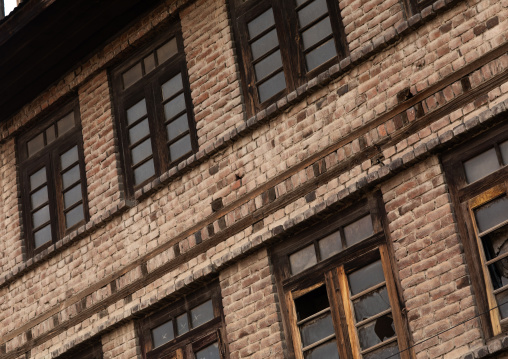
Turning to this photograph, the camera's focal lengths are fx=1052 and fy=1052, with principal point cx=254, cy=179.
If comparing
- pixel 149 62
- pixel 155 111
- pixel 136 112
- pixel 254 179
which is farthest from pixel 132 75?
pixel 254 179

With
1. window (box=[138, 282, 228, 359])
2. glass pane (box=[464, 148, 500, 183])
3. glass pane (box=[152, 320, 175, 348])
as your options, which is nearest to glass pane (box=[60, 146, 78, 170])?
window (box=[138, 282, 228, 359])

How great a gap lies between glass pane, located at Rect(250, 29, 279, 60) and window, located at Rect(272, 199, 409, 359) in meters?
2.24

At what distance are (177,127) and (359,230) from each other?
3.10 meters

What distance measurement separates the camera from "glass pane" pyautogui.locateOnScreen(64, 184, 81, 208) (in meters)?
13.0

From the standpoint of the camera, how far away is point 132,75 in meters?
12.7

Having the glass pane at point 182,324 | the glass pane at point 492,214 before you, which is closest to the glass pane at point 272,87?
the glass pane at point 182,324

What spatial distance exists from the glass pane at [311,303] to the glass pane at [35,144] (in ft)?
16.9

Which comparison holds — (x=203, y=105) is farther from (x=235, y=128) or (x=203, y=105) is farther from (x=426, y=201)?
(x=426, y=201)

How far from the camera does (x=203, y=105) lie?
11.6m

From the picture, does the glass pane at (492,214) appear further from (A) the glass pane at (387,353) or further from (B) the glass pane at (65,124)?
(B) the glass pane at (65,124)

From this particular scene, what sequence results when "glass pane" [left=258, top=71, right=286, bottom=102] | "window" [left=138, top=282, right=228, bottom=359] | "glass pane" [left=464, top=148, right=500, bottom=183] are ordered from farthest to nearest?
1. "glass pane" [left=258, top=71, right=286, bottom=102]
2. "window" [left=138, top=282, right=228, bottom=359]
3. "glass pane" [left=464, top=148, right=500, bottom=183]

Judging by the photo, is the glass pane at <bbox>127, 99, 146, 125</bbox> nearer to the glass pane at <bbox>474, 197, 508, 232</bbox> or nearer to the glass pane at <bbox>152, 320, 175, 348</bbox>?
the glass pane at <bbox>152, 320, 175, 348</bbox>

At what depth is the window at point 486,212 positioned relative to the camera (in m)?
Result: 8.56

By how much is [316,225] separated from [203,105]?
7.53ft
